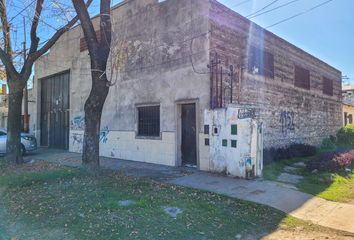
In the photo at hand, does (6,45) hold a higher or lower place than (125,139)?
higher

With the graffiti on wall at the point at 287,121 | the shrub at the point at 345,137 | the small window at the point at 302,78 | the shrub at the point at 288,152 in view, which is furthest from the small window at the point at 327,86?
the graffiti on wall at the point at 287,121

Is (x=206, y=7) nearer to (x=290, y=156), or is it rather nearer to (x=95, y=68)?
(x=95, y=68)

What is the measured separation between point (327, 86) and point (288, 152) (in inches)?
335

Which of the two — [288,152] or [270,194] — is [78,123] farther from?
[270,194]

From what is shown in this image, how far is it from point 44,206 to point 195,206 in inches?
121

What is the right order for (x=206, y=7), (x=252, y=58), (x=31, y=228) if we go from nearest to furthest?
(x=31, y=228), (x=206, y=7), (x=252, y=58)

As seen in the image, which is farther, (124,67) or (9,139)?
(124,67)

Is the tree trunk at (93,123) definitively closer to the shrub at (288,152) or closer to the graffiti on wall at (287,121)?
the shrub at (288,152)

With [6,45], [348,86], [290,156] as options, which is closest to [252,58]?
[290,156]

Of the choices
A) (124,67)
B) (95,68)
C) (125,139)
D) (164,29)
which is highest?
(164,29)

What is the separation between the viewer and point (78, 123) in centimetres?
1691

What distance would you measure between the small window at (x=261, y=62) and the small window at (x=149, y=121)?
426 centimetres

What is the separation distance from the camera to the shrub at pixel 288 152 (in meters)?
13.2

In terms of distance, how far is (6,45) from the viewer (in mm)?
11867
